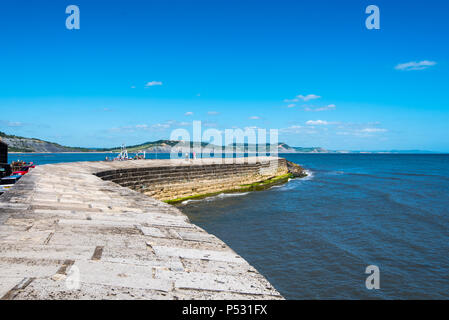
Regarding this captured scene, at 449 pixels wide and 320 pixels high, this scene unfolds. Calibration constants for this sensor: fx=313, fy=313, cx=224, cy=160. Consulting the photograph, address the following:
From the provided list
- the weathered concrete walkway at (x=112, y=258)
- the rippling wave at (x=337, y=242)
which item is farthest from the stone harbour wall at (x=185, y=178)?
the weathered concrete walkway at (x=112, y=258)

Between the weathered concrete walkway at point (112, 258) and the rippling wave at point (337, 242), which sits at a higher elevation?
the weathered concrete walkway at point (112, 258)

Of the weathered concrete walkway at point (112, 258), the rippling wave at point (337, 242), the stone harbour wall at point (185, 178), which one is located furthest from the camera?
the stone harbour wall at point (185, 178)

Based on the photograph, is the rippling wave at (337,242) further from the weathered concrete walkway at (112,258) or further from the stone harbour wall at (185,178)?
the weathered concrete walkway at (112,258)

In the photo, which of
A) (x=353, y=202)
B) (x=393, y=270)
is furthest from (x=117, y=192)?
(x=353, y=202)

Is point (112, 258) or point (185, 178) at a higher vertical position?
point (112, 258)

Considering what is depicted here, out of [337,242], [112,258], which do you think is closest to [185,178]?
[337,242]

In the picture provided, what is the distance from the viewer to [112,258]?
10.5 ft

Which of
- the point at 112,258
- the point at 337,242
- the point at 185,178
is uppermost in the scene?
the point at 112,258

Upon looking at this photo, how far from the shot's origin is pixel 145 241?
3914mm

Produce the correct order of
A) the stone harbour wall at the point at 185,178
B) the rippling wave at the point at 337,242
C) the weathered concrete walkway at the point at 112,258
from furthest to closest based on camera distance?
the stone harbour wall at the point at 185,178, the rippling wave at the point at 337,242, the weathered concrete walkway at the point at 112,258

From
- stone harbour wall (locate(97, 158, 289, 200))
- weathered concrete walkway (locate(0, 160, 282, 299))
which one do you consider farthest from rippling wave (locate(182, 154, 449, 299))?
weathered concrete walkway (locate(0, 160, 282, 299))

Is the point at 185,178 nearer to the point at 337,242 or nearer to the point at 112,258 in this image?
the point at 337,242

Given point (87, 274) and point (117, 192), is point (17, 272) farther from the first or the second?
point (117, 192)

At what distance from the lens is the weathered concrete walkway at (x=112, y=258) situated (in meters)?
2.47
